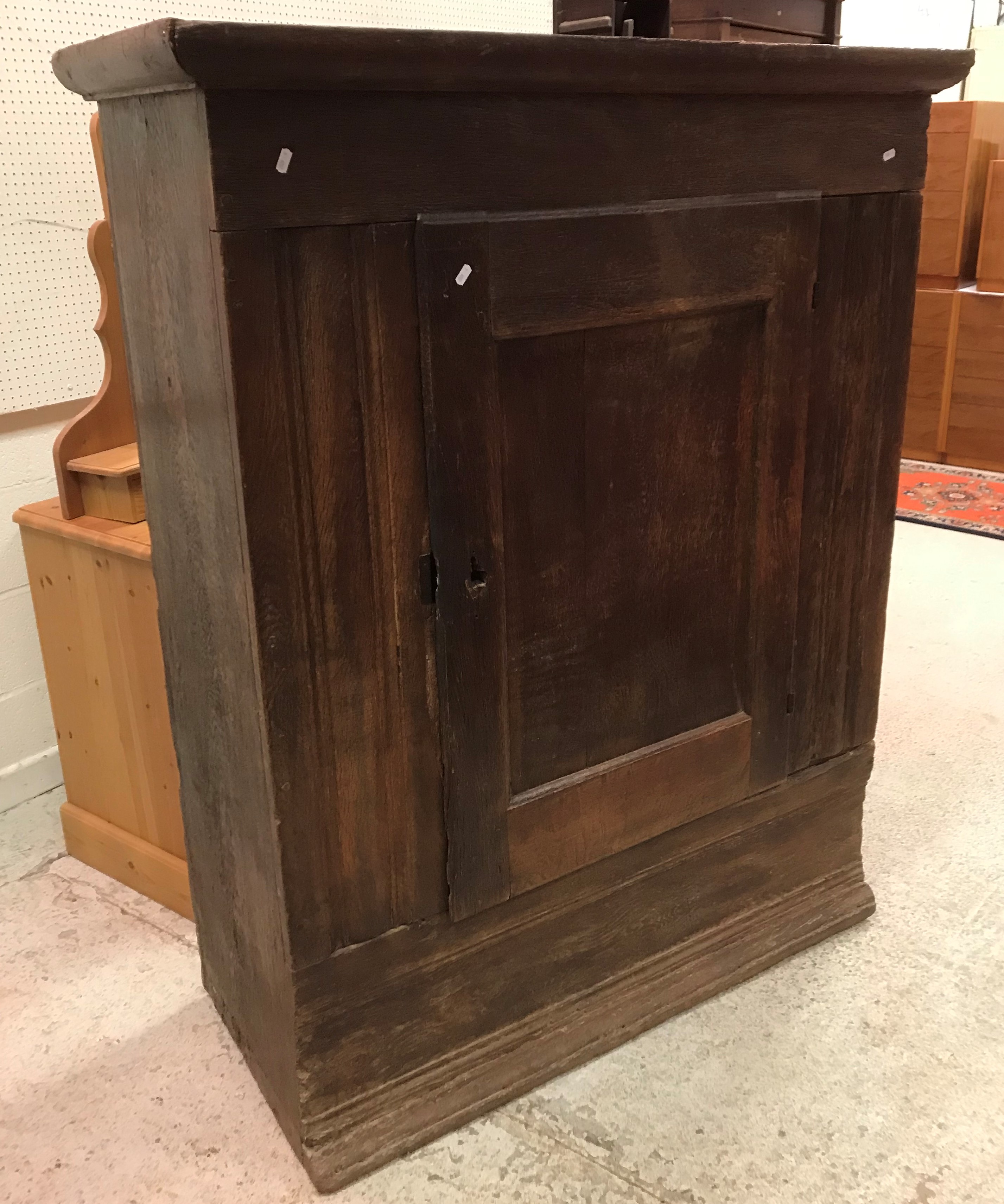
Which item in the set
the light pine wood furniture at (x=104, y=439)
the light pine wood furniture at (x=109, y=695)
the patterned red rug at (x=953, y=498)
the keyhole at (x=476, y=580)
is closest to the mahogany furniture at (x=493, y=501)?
the keyhole at (x=476, y=580)

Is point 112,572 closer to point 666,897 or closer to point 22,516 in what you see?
point 22,516

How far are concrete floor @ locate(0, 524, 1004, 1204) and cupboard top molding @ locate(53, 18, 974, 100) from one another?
1205mm

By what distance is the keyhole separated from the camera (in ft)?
4.10

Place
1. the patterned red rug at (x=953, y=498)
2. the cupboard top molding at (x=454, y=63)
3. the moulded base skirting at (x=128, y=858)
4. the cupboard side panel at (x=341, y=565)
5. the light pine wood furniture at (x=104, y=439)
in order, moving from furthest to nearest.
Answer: the patterned red rug at (x=953, y=498)
the moulded base skirting at (x=128, y=858)
the light pine wood furniture at (x=104, y=439)
the cupboard side panel at (x=341, y=565)
the cupboard top molding at (x=454, y=63)

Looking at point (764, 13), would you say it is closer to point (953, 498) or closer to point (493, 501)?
point (493, 501)

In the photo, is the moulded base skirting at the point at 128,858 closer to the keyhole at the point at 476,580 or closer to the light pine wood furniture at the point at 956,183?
the keyhole at the point at 476,580

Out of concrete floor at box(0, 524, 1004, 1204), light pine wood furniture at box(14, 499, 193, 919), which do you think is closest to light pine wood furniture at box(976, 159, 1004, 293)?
concrete floor at box(0, 524, 1004, 1204)

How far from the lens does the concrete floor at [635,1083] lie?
53.1 inches

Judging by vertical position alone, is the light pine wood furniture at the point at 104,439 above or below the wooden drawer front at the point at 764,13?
below

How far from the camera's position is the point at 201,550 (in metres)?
1.27

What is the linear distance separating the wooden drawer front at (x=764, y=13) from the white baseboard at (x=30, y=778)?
166 centimetres

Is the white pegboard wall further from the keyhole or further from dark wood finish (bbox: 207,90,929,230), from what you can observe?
the keyhole

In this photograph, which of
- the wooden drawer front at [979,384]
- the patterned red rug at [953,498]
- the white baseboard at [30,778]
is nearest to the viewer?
the white baseboard at [30,778]

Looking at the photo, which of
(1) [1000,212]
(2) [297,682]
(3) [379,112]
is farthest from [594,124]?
(1) [1000,212]
